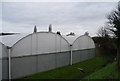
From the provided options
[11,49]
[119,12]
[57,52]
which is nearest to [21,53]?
[11,49]

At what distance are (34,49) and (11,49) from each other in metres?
2.47

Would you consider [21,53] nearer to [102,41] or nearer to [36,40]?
[36,40]

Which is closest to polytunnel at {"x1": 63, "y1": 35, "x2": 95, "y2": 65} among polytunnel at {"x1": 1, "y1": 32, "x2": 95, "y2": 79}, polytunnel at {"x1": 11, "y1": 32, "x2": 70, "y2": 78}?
polytunnel at {"x1": 1, "y1": 32, "x2": 95, "y2": 79}

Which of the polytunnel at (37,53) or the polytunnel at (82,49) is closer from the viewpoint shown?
the polytunnel at (37,53)

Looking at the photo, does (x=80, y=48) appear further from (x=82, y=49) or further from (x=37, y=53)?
(x=37, y=53)

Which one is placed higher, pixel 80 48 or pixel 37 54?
pixel 80 48

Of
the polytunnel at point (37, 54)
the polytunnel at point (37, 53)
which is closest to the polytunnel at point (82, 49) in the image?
the polytunnel at point (37, 53)

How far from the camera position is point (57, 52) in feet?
51.1

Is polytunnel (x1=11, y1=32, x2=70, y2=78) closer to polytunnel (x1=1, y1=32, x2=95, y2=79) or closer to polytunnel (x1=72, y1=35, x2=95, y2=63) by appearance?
polytunnel (x1=1, y1=32, x2=95, y2=79)

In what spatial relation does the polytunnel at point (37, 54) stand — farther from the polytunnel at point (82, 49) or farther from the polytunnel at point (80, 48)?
the polytunnel at point (82, 49)

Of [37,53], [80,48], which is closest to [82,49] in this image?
[80,48]

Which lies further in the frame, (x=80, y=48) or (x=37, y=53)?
(x=80, y=48)

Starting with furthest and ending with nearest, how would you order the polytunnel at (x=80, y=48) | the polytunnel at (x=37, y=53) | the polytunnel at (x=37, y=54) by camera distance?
the polytunnel at (x=80, y=48) → the polytunnel at (x=37, y=54) → the polytunnel at (x=37, y=53)

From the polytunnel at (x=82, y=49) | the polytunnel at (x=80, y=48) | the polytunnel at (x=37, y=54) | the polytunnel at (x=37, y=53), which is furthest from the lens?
the polytunnel at (x=82, y=49)
